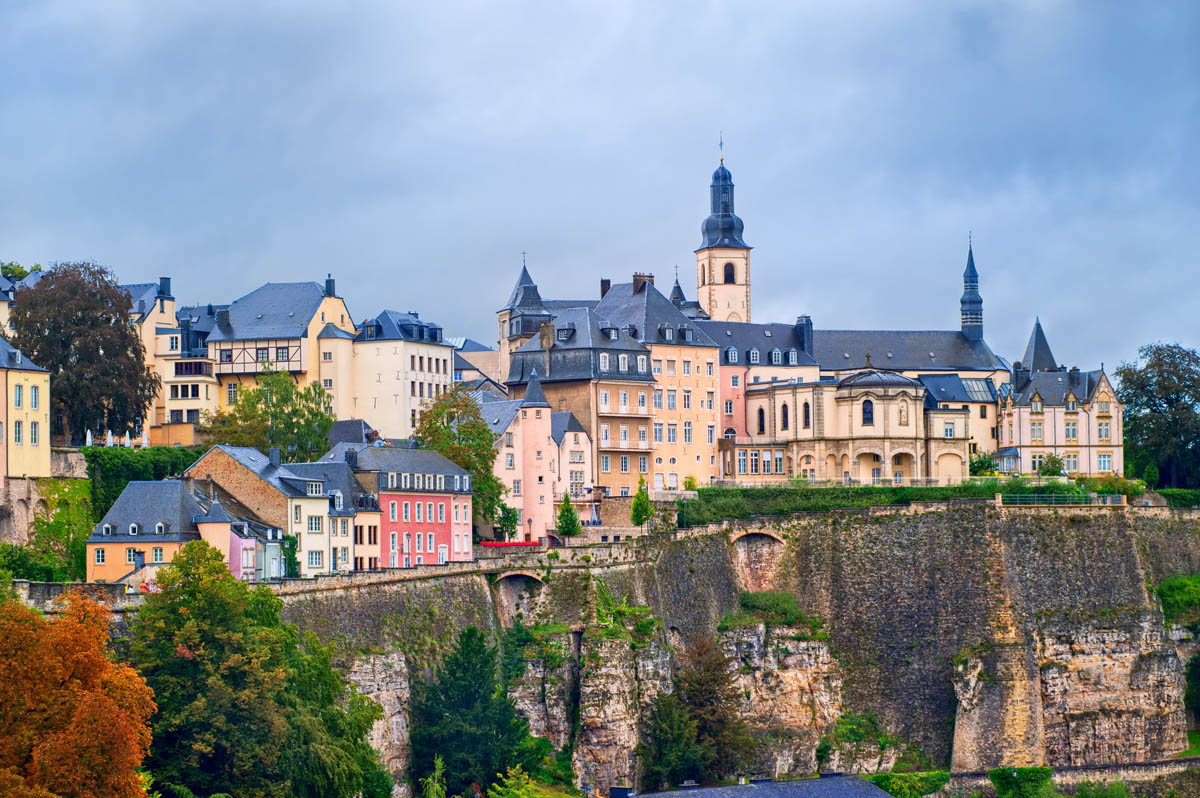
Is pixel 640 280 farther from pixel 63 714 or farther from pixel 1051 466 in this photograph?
pixel 63 714

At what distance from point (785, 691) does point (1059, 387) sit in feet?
106

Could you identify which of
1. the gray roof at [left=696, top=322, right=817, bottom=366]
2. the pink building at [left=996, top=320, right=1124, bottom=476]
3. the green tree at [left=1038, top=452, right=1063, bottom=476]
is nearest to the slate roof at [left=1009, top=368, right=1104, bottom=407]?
the pink building at [left=996, top=320, right=1124, bottom=476]

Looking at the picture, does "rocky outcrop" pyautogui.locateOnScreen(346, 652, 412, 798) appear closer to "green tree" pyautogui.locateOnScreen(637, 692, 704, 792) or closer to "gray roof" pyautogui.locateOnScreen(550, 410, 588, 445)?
"green tree" pyautogui.locateOnScreen(637, 692, 704, 792)

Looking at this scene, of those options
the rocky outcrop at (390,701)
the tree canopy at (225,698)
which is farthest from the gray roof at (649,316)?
the tree canopy at (225,698)

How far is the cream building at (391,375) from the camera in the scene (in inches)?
4183

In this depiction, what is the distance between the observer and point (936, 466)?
111 metres

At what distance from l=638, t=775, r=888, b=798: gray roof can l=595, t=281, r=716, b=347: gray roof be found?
32454mm

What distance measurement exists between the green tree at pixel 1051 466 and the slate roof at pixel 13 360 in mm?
51112

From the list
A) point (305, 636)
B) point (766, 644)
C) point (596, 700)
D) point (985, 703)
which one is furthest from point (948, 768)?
point (305, 636)

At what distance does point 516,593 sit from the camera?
87.6 m

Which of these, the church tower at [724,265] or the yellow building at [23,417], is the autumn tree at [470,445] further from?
the church tower at [724,265]

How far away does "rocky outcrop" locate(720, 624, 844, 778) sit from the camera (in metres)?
92.0

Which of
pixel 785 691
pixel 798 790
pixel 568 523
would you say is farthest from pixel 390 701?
pixel 785 691

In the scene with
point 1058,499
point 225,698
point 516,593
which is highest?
point 1058,499
